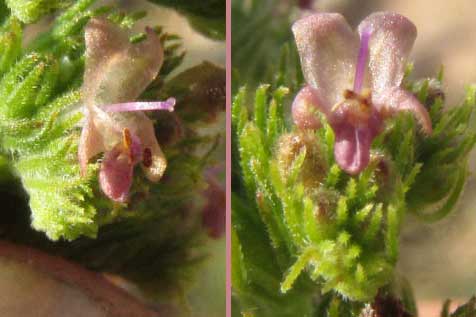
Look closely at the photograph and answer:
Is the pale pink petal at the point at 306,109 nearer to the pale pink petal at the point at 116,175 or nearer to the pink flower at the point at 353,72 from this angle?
the pink flower at the point at 353,72

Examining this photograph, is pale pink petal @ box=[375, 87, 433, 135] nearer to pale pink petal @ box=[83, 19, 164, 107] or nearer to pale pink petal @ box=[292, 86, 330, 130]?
pale pink petal @ box=[292, 86, 330, 130]

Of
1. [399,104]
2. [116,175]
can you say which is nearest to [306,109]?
[399,104]

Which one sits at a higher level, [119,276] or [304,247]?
[304,247]

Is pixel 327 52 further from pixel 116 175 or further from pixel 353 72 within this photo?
pixel 116 175

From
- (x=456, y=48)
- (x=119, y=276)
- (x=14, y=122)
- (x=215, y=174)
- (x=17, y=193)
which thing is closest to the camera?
(x=14, y=122)

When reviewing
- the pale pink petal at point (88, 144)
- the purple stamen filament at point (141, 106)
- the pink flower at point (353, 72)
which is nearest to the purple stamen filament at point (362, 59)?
the pink flower at point (353, 72)

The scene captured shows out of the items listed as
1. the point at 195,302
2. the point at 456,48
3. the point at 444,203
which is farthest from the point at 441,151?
the point at 456,48

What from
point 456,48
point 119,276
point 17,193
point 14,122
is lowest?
point 456,48

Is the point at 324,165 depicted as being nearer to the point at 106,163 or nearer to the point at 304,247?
the point at 304,247
